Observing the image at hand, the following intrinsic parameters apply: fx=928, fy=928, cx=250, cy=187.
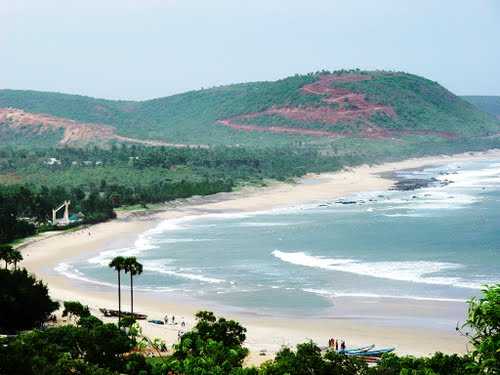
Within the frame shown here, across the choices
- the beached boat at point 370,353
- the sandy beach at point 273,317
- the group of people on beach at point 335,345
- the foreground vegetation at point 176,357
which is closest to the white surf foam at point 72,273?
the sandy beach at point 273,317

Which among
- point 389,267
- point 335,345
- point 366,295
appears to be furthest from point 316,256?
point 335,345

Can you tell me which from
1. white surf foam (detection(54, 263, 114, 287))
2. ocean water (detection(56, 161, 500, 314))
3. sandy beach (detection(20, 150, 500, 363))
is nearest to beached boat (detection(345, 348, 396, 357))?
sandy beach (detection(20, 150, 500, 363))

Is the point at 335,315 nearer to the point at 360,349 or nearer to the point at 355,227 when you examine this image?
the point at 360,349

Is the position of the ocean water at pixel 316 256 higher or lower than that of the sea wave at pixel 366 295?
higher

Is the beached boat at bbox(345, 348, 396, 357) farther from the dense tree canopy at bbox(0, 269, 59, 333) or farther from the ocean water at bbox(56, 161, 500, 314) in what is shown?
the dense tree canopy at bbox(0, 269, 59, 333)

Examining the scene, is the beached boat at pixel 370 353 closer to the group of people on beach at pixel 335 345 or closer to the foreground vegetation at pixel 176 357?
the group of people on beach at pixel 335 345

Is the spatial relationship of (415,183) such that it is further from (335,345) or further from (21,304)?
(21,304)

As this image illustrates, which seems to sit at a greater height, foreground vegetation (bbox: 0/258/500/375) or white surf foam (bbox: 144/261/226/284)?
white surf foam (bbox: 144/261/226/284)

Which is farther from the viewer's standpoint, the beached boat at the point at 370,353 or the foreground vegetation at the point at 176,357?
the beached boat at the point at 370,353

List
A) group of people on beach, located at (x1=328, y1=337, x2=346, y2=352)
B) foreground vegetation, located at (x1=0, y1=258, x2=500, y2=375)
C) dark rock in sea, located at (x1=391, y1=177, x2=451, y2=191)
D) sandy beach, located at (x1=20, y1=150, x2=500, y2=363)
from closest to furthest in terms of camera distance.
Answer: foreground vegetation, located at (x1=0, y1=258, x2=500, y2=375) → group of people on beach, located at (x1=328, y1=337, x2=346, y2=352) → sandy beach, located at (x1=20, y1=150, x2=500, y2=363) → dark rock in sea, located at (x1=391, y1=177, x2=451, y2=191)
